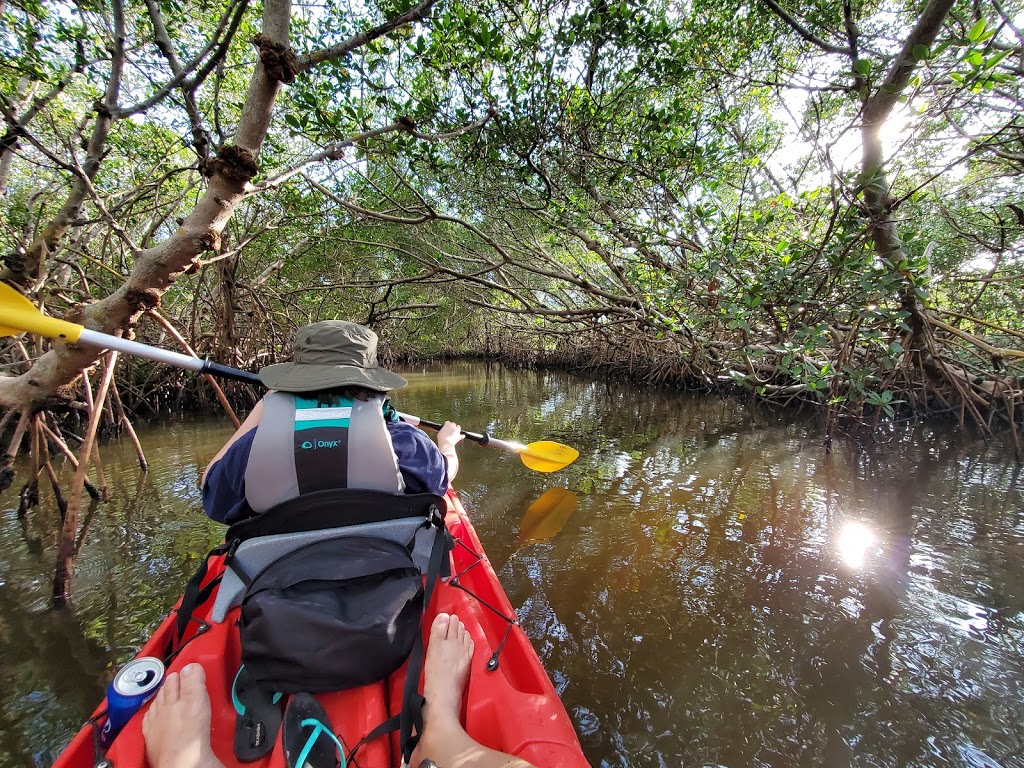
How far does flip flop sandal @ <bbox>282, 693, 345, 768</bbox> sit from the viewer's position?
38.5 inches

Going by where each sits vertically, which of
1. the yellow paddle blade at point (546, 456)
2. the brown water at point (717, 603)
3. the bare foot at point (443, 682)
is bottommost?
the brown water at point (717, 603)

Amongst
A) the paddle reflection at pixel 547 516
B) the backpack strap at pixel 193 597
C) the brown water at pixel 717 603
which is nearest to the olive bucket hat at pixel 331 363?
the backpack strap at pixel 193 597

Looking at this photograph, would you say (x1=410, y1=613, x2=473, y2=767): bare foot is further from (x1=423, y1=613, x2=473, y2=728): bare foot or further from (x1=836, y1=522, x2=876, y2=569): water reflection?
(x1=836, y1=522, x2=876, y2=569): water reflection

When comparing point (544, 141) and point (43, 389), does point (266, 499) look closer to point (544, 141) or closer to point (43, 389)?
point (43, 389)

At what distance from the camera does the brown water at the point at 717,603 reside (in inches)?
66.7

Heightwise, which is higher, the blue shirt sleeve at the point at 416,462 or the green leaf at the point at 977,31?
the green leaf at the point at 977,31

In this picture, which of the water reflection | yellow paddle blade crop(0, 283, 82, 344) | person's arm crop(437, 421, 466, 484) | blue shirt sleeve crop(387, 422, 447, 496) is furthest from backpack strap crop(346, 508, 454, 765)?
the water reflection

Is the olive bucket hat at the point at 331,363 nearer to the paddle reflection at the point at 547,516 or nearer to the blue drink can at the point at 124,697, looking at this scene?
the blue drink can at the point at 124,697

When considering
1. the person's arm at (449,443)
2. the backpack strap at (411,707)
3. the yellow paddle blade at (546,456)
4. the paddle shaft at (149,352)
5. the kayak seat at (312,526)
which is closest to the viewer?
the backpack strap at (411,707)

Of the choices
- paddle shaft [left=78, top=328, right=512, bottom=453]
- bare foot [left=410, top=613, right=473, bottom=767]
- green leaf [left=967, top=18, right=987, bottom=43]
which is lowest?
bare foot [left=410, top=613, right=473, bottom=767]

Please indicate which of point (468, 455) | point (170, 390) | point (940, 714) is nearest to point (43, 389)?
point (468, 455)

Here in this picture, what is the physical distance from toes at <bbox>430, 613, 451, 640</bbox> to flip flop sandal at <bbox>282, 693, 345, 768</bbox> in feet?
1.28

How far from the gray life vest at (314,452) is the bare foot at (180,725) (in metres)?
0.48

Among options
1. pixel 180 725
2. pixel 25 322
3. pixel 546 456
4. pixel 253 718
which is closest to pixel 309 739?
pixel 253 718
